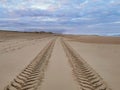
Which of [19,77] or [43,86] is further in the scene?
[19,77]

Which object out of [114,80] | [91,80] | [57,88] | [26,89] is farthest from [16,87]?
[114,80]

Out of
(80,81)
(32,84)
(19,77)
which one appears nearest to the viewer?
(32,84)

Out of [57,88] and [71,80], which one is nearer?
[57,88]

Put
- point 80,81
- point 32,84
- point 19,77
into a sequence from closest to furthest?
1. point 32,84
2. point 80,81
3. point 19,77

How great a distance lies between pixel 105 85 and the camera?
21.8 feet

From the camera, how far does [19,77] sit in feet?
25.1

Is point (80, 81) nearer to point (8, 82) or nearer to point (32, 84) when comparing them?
point (32, 84)

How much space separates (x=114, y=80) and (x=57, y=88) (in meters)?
1.96

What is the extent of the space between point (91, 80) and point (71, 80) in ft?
1.87

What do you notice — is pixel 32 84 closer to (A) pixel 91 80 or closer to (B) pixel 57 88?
(B) pixel 57 88

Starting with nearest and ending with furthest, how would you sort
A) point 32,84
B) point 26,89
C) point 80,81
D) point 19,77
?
point 26,89 → point 32,84 → point 80,81 → point 19,77

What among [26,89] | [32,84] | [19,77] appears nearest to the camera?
[26,89]

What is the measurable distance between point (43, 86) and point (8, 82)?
1.08m

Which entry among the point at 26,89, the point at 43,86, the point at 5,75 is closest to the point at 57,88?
the point at 43,86
